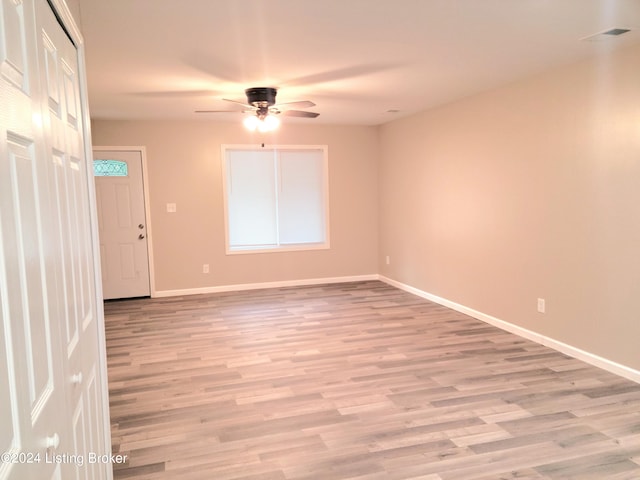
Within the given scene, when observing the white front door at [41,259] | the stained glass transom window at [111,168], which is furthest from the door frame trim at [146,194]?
the white front door at [41,259]

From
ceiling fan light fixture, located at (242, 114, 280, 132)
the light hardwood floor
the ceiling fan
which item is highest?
→ the ceiling fan

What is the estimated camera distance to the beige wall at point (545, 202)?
3.32 m

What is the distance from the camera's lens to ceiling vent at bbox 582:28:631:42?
286cm

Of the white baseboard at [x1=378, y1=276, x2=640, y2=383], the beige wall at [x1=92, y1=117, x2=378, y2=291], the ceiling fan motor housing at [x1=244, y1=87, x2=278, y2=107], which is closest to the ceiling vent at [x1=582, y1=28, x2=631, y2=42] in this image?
the white baseboard at [x1=378, y1=276, x2=640, y2=383]

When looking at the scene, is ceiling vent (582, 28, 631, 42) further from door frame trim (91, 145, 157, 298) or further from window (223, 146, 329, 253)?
door frame trim (91, 145, 157, 298)

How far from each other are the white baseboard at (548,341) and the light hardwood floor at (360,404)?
85mm

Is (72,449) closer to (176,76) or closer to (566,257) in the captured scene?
(176,76)

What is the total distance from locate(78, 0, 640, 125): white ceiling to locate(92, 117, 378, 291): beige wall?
4.84 ft

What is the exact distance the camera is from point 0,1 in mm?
859

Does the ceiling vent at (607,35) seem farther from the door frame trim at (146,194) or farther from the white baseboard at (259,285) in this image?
the door frame trim at (146,194)

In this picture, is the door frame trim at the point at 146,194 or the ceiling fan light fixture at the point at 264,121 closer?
the ceiling fan light fixture at the point at 264,121

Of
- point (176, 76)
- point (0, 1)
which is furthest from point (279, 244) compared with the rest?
point (0, 1)

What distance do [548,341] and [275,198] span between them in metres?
4.18

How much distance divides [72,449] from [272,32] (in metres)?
2.46
